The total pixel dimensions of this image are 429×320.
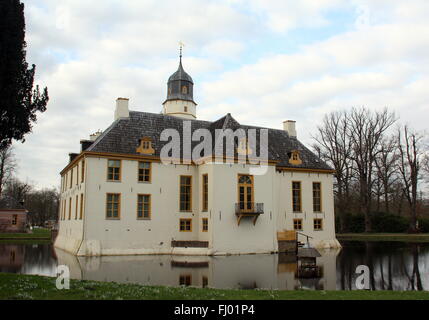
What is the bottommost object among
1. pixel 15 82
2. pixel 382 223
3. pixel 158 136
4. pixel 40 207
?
pixel 382 223

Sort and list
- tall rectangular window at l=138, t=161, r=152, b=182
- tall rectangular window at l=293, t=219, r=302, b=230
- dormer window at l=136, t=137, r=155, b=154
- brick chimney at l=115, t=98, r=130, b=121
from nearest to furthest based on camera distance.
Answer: tall rectangular window at l=138, t=161, r=152, b=182 < dormer window at l=136, t=137, r=155, b=154 < brick chimney at l=115, t=98, r=130, b=121 < tall rectangular window at l=293, t=219, r=302, b=230

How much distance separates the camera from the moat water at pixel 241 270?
1363cm

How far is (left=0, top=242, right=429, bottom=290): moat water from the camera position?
537 inches

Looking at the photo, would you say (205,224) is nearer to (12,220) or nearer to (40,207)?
(12,220)

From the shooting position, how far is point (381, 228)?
41.3 m

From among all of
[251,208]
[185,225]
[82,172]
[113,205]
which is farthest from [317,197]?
[82,172]

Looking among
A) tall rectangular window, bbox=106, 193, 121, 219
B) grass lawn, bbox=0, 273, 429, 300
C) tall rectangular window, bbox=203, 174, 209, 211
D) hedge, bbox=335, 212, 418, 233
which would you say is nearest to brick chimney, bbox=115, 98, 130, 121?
tall rectangular window, bbox=106, 193, 121, 219

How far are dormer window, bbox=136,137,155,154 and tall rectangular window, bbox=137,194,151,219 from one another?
9.15ft

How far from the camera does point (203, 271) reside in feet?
55.7

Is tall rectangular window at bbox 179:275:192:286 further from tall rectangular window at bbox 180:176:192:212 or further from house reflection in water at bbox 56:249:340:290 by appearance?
tall rectangular window at bbox 180:176:192:212

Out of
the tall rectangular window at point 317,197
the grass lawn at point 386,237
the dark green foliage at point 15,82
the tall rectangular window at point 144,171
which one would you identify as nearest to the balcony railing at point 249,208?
the tall rectangular window at point 144,171

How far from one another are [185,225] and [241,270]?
9.39m

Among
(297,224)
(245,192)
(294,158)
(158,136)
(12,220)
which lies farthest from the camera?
(12,220)

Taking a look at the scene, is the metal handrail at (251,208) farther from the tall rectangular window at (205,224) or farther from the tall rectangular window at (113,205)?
the tall rectangular window at (113,205)
